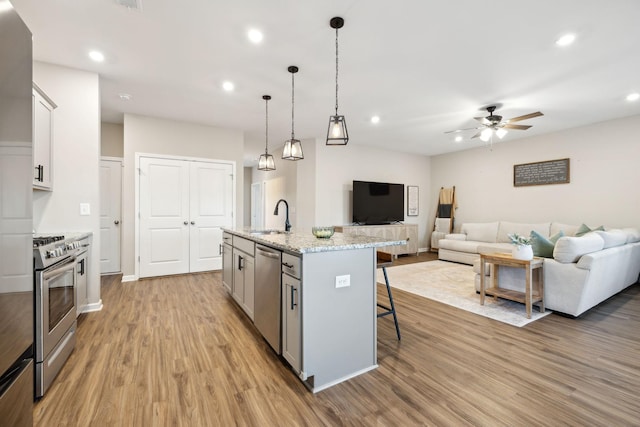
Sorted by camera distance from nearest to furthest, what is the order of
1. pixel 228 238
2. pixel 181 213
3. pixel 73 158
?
1. pixel 73 158
2. pixel 228 238
3. pixel 181 213

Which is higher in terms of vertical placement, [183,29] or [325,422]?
[183,29]

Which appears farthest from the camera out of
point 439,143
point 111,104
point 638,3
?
point 439,143

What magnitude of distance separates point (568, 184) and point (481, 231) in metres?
1.79

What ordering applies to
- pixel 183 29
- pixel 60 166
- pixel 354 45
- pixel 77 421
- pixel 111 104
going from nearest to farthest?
pixel 77 421 → pixel 183 29 → pixel 354 45 → pixel 60 166 → pixel 111 104

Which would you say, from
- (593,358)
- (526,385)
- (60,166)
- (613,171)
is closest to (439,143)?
(613,171)

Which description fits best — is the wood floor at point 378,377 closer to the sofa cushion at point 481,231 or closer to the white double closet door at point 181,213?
the white double closet door at point 181,213

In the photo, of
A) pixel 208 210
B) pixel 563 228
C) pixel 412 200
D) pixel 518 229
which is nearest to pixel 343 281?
pixel 208 210

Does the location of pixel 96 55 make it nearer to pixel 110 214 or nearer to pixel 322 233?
pixel 322 233

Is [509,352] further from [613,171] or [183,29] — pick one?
[613,171]

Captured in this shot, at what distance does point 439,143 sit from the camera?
671 centimetres

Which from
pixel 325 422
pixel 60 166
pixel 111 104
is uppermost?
pixel 111 104

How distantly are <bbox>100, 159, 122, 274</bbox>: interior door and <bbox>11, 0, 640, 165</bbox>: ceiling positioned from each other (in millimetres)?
980

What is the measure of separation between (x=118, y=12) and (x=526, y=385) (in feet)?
13.8

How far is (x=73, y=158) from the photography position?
Result: 316 cm
